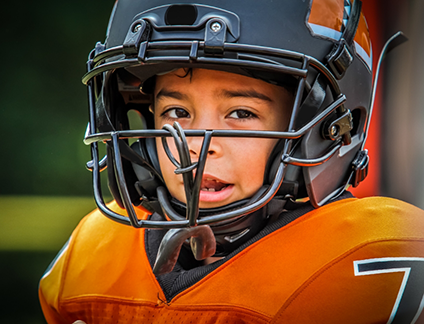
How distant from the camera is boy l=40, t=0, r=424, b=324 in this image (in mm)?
792

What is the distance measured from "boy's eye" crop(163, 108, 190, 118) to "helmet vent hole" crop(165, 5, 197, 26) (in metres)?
0.21

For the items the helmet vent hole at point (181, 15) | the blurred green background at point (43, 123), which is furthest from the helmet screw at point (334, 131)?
the blurred green background at point (43, 123)

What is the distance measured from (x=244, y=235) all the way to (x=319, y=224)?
164 millimetres

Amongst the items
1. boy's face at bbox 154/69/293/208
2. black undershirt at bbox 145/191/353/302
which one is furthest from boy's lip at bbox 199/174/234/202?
black undershirt at bbox 145/191/353/302

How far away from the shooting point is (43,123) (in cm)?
187

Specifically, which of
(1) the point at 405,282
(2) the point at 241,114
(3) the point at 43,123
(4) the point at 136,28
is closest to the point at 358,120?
(2) the point at 241,114

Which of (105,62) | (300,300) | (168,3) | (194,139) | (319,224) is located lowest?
(300,300)

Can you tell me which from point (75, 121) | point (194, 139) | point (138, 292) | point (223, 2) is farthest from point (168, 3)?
point (75, 121)

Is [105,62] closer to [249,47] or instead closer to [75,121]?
[249,47]

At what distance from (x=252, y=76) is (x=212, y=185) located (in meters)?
0.25

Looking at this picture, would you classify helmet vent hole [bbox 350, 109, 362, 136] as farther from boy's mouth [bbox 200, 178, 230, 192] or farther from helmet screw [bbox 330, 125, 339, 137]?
boy's mouth [bbox 200, 178, 230, 192]

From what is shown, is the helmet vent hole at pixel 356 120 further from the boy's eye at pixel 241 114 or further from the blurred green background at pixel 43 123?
the blurred green background at pixel 43 123

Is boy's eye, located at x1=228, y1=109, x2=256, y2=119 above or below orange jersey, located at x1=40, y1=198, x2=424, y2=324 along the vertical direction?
above

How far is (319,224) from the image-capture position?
88 centimetres
